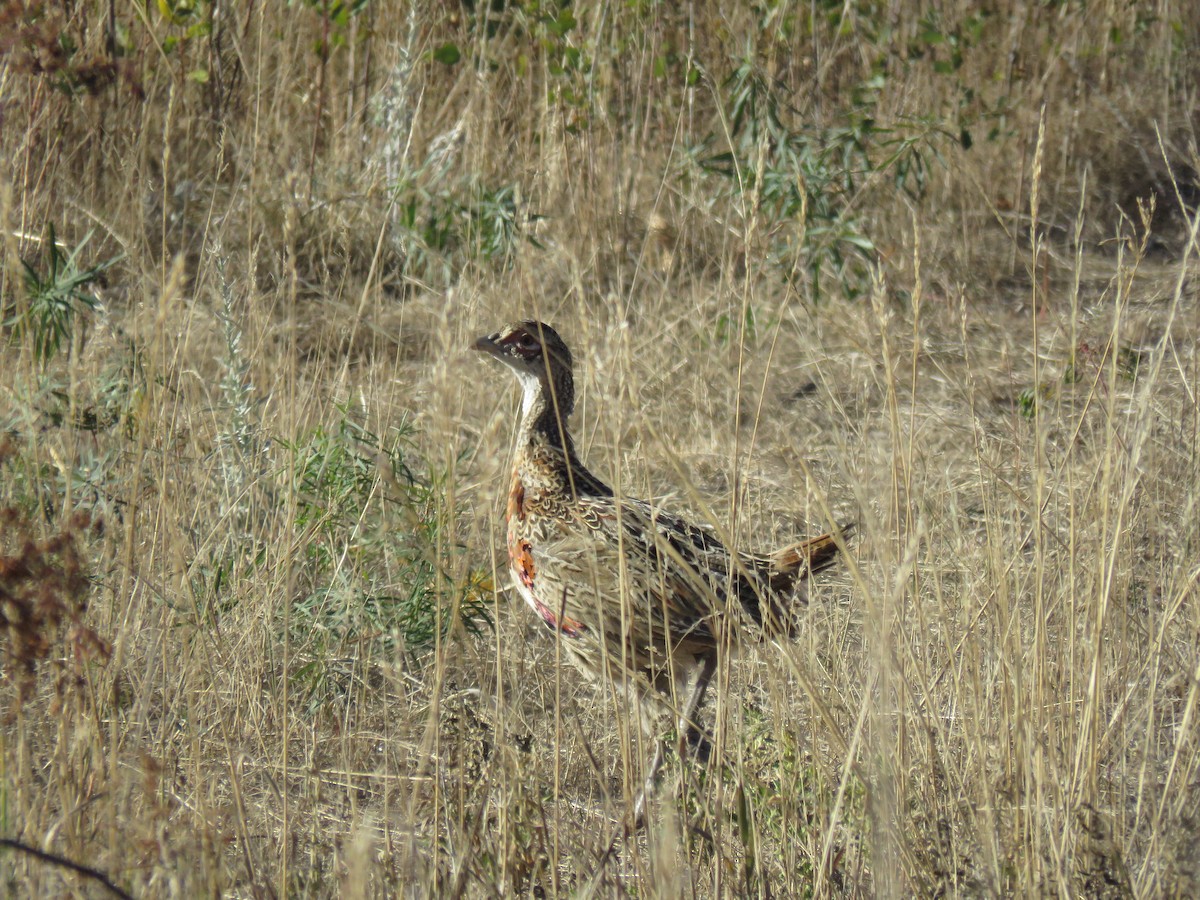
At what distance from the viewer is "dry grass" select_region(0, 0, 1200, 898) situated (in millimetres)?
2393

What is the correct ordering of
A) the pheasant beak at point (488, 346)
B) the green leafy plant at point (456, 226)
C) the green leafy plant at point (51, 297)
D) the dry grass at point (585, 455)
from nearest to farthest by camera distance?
the dry grass at point (585, 455) < the green leafy plant at point (51, 297) < the pheasant beak at point (488, 346) < the green leafy plant at point (456, 226)

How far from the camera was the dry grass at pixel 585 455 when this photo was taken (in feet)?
7.85

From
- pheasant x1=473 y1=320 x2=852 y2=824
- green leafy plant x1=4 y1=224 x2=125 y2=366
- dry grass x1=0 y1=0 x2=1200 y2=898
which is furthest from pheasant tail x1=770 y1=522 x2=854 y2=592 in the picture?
green leafy plant x1=4 y1=224 x2=125 y2=366

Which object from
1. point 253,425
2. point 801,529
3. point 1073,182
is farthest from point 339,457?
point 1073,182

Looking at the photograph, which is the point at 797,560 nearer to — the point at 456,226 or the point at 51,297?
the point at 51,297

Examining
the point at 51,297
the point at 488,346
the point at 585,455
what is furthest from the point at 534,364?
the point at 51,297

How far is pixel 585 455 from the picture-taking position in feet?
15.3

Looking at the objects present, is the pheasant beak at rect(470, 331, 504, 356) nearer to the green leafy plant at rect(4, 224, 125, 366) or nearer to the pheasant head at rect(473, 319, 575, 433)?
the pheasant head at rect(473, 319, 575, 433)

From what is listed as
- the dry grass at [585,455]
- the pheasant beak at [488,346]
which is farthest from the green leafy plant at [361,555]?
the pheasant beak at [488,346]

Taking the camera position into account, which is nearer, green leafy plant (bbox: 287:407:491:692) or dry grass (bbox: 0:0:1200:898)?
dry grass (bbox: 0:0:1200:898)

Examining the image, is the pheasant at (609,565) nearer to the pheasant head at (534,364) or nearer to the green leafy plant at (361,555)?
the pheasant head at (534,364)

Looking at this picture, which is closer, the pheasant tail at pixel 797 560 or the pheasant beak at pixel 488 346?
the pheasant tail at pixel 797 560

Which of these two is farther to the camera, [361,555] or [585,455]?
[585,455]

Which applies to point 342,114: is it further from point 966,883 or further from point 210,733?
point 966,883
